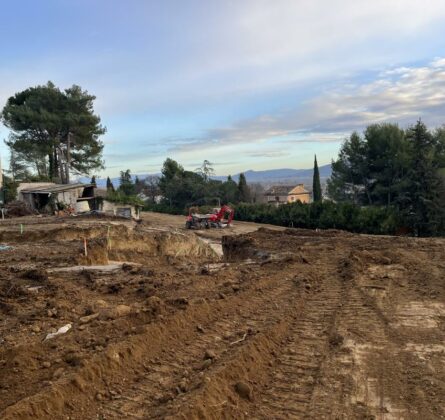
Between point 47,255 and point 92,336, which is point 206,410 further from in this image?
point 47,255

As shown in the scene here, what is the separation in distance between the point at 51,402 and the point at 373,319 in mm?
4854

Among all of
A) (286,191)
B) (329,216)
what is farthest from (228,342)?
(286,191)

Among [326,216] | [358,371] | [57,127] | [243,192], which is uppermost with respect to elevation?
[57,127]

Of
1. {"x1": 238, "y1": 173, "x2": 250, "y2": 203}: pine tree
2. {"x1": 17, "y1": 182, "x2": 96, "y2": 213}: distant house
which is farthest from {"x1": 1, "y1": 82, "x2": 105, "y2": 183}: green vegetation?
{"x1": 238, "y1": 173, "x2": 250, "y2": 203}: pine tree

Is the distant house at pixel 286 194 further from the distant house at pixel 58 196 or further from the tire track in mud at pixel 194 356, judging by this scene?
the tire track in mud at pixel 194 356

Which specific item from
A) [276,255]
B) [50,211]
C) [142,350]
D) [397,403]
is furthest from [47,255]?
[50,211]

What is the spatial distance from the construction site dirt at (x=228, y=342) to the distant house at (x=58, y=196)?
Answer: 72.0ft

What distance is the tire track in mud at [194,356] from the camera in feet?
13.3

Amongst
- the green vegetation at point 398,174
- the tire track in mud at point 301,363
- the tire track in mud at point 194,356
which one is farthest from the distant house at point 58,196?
the tire track in mud at point 301,363

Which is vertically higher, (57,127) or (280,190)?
(57,127)

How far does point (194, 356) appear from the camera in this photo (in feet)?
17.0

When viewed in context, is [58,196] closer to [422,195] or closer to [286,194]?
[422,195]

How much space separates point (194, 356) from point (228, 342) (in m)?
0.58

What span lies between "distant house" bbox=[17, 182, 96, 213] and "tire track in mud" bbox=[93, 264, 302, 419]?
26.8m
